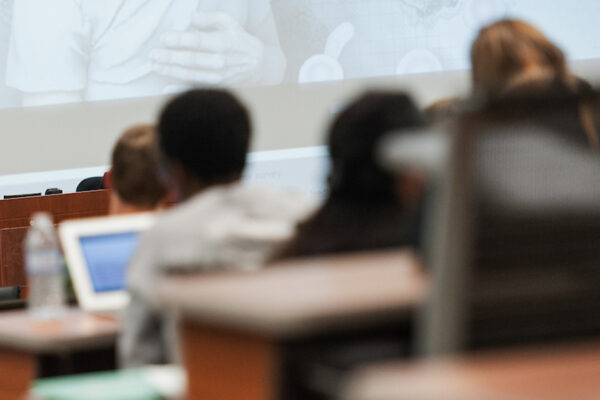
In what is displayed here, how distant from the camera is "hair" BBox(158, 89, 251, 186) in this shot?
2.10 meters

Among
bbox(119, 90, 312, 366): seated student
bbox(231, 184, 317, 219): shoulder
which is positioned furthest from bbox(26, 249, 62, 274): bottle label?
bbox(231, 184, 317, 219): shoulder

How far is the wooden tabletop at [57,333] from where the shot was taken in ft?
7.72

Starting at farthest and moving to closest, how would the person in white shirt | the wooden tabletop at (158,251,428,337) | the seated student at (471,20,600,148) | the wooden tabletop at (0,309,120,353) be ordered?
the person in white shirt
the seated student at (471,20,600,148)
the wooden tabletop at (0,309,120,353)
the wooden tabletop at (158,251,428,337)

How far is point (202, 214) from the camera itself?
1895mm

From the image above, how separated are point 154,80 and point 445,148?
18.5ft

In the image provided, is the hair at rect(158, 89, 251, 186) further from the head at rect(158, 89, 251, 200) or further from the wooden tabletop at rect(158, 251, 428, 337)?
the wooden tabletop at rect(158, 251, 428, 337)

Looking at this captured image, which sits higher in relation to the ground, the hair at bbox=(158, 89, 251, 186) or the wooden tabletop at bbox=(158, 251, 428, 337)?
the hair at bbox=(158, 89, 251, 186)

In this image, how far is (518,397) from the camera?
0.94 metres

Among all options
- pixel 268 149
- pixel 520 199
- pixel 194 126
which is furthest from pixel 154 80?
pixel 520 199

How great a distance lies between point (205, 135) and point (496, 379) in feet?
3.86

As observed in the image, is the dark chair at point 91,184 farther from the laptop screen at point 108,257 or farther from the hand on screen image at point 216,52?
the laptop screen at point 108,257

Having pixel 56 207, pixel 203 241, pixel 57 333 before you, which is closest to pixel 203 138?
pixel 203 241

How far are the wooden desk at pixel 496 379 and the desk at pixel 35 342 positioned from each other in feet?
4.36

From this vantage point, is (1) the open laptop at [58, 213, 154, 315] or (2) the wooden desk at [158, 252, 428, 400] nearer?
(2) the wooden desk at [158, 252, 428, 400]
